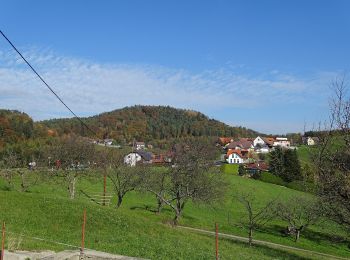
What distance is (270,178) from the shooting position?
7494cm

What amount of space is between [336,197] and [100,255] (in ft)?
29.1

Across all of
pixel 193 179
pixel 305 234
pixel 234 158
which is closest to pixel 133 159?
pixel 193 179

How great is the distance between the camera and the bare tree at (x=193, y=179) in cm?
3406

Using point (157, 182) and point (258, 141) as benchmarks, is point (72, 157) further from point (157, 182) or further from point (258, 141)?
point (258, 141)

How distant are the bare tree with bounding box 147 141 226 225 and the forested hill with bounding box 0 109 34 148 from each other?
5870 cm

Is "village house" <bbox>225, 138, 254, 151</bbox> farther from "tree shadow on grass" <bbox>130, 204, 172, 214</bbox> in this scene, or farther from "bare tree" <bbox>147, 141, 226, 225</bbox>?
"bare tree" <bbox>147, 141, 226, 225</bbox>

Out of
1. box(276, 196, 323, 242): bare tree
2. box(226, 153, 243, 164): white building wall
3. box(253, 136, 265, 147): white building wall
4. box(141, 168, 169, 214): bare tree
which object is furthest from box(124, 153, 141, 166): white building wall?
box(253, 136, 265, 147): white building wall

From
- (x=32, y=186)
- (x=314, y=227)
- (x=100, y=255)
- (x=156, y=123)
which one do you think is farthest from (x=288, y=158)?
(x=156, y=123)

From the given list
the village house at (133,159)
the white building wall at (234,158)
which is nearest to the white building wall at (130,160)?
the village house at (133,159)

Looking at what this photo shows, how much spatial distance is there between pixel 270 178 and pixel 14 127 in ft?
196

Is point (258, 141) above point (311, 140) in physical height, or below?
above

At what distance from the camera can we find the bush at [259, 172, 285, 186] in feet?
242

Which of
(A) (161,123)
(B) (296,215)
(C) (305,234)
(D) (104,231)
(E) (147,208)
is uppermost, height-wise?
(A) (161,123)

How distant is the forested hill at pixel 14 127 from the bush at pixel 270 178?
5015cm
